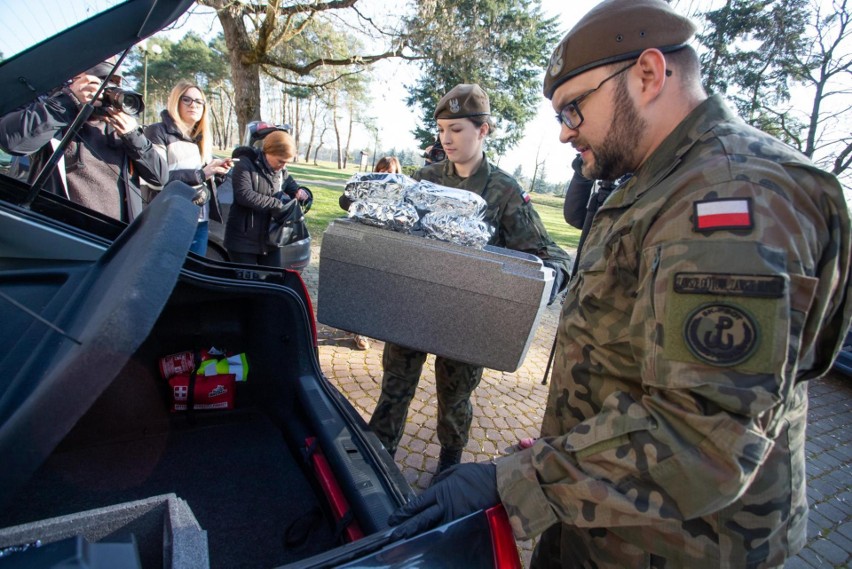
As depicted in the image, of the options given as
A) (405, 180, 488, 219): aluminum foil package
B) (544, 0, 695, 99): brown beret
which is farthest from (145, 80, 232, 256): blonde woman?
(544, 0, 695, 99): brown beret

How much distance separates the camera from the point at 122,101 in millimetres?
2594

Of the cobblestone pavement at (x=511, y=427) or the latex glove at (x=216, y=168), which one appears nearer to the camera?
the cobblestone pavement at (x=511, y=427)

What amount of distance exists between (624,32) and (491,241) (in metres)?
1.45

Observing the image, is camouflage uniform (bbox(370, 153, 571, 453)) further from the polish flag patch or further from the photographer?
the photographer

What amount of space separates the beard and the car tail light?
3.12 ft

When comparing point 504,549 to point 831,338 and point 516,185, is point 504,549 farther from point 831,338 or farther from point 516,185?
point 516,185

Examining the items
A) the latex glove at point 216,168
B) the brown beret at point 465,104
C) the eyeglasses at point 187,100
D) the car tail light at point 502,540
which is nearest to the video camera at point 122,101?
the latex glove at point 216,168

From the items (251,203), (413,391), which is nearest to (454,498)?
(413,391)

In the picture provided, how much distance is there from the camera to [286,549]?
61.7 inches

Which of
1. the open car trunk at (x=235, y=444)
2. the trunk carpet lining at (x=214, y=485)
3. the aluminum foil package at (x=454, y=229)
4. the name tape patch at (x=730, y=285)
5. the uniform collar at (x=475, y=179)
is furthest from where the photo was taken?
the uniform collar at (x=475, y=179)

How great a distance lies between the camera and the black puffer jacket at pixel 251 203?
3.73 metres

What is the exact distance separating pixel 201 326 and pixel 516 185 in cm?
184

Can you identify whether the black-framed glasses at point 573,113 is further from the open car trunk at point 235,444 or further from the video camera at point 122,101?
the video camera at point 122,101

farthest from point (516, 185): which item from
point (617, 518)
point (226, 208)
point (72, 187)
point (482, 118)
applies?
point (226, 208)
